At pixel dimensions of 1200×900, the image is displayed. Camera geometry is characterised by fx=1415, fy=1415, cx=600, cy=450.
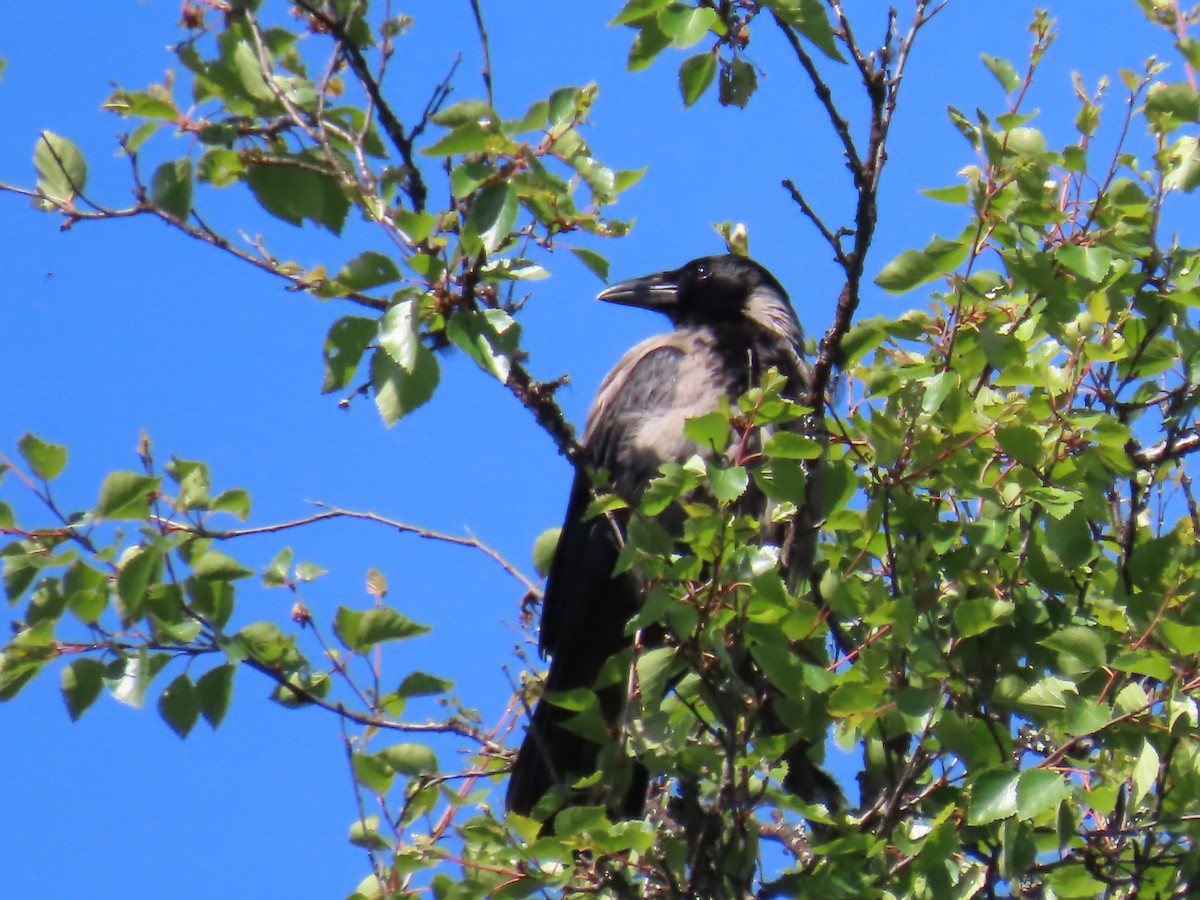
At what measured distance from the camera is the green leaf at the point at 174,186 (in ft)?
8.91

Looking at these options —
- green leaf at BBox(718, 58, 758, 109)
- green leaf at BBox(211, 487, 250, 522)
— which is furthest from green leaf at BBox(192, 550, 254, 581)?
green leaf at BBox(718, 58, 758, 109)

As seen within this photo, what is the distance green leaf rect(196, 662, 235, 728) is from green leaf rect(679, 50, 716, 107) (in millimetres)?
1460

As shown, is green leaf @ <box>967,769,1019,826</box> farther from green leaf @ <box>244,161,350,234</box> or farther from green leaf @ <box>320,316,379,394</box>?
green leaf @ <box>244,161,350,234</box>

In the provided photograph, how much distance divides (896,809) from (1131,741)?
511 millimetres

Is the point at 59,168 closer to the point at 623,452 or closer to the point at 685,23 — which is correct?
the point at 685,23

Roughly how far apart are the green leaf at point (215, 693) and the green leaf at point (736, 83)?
1.55 meters

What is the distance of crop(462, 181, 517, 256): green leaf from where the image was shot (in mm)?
2406

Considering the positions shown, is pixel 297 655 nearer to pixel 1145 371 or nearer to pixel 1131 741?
pixel 1131 741

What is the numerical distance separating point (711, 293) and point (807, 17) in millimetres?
3467

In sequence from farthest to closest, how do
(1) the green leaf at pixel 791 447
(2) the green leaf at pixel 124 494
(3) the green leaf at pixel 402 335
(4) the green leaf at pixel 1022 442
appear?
(4) the green leaf at pixel 1022 442
(1) the green leaf at pixel 791 447
(2) the green leaf at pixel 124 494
(3) the green leaf at pixel 402 335

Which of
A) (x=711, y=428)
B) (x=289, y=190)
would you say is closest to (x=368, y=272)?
(x=289, y=190)

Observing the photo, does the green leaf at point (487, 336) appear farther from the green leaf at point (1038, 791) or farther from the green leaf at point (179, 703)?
the green leaf at point (1038, 791)

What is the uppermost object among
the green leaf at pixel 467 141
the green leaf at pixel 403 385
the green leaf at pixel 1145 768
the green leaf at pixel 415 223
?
the green leaf at pixel 467 141

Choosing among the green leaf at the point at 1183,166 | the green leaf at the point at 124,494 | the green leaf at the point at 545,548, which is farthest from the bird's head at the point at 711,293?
the green leaf at the point at 124,494
